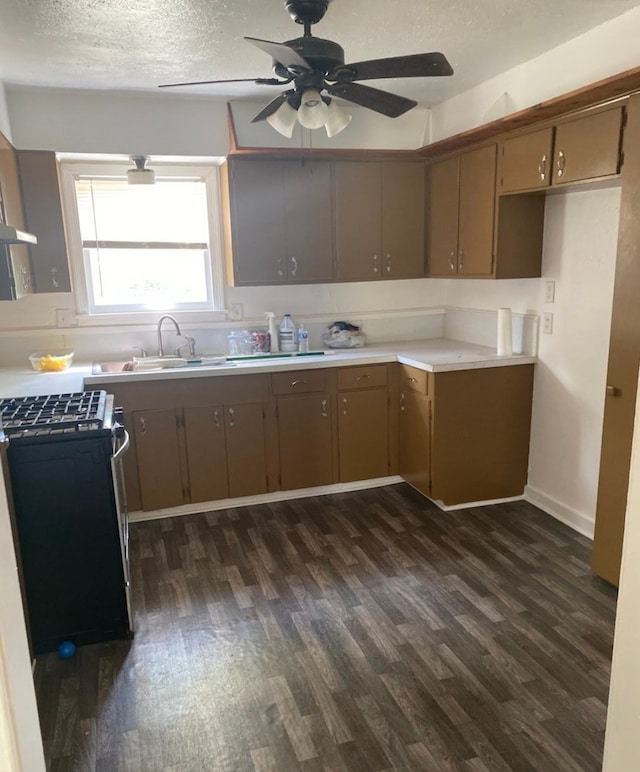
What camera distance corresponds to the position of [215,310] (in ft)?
13.2

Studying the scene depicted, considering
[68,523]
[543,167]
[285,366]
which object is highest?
[543,167]

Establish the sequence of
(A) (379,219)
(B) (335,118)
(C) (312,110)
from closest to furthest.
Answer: (C) (312,110), (B) (335,118), (A) (379,219)

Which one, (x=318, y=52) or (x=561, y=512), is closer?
(x=318, y=52)

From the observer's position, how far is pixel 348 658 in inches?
90.8

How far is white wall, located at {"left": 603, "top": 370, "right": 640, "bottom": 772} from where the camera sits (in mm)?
850

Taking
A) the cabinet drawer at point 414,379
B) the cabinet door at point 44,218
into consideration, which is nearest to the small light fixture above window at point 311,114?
the cabinet drawer at point 414,379

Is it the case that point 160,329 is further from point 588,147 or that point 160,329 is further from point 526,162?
point 588,147

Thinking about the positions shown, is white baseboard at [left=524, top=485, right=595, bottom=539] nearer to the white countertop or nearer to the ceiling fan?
the white countertop

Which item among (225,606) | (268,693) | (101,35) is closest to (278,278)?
(101,35)

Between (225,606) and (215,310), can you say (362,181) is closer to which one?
(215,310)

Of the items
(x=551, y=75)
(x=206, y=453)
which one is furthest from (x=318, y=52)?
(x=206, y=453)

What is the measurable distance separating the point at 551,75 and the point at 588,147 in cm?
65

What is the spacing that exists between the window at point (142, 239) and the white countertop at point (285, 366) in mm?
592

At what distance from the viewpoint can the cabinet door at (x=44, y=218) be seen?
3381 mm
